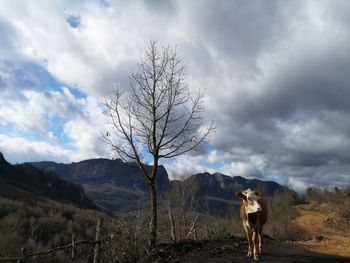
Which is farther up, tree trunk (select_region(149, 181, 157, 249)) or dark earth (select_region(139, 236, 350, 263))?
tree trunk (select_region(149, 181, 157, 249))

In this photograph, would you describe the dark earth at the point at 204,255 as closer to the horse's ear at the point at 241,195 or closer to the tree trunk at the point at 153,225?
the tree trunk at the point at 153,225

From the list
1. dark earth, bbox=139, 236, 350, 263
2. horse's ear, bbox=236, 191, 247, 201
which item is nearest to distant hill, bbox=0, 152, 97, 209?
dark earth, bbox=139, 236, 350, 263

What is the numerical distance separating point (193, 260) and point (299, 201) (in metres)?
67.5

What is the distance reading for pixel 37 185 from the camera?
182750 millimetres

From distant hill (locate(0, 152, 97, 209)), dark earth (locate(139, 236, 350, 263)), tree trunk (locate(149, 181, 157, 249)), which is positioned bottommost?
dark earth (locate(139, 236, 350, 263))

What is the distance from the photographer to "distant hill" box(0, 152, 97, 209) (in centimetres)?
16038

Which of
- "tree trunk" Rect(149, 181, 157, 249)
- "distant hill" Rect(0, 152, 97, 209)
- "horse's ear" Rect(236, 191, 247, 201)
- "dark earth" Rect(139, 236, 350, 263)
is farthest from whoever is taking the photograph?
"distant hill" Rect(0, 152, 97, 209)

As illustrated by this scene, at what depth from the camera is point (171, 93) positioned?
18.8 m

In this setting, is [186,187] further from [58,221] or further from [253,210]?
[58,221]

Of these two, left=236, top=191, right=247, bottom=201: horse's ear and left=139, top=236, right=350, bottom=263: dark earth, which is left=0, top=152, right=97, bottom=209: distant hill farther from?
left=236, top=191, right=247, bottom=201: horse's ear

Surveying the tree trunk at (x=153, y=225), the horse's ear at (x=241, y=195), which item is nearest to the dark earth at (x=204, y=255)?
the tree trunk at (x=153, y=225)

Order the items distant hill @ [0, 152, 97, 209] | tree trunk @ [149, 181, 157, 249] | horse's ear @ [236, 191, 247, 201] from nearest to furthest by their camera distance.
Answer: horse's ear @ [236, 191, 247, 201]
tree trunk @ [149, 181, 157, 249]
distant hill @ [0, 152, 97, 209]

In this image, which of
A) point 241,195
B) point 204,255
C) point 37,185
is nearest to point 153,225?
point 204,255

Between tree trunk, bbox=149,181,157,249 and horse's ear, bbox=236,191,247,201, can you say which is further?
tree trunk, bbox=149,181,157,249
